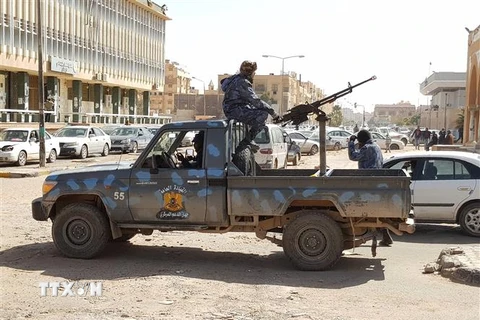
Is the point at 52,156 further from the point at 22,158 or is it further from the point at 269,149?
the point at 269,149

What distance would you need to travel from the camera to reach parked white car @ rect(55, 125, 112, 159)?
29.5 metres

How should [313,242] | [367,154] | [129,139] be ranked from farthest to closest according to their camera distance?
[129,139] → [367,154] → [313,242]

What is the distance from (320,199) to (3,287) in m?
3.82

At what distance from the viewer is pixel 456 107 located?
8750 cm

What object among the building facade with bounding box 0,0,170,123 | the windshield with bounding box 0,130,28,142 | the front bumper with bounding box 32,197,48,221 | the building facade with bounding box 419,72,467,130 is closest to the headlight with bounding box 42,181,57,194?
the front bumper with bounding box 32,197,48,221

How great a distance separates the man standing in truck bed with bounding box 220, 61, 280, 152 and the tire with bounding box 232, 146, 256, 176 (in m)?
0.15

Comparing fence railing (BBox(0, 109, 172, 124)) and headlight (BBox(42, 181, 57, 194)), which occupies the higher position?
fence railing (BBox(0, 109, 172, 124))

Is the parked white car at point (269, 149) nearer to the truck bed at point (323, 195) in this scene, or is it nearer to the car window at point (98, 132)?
the truck bed at point (323, 195)

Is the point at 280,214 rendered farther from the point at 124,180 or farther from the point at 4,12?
the point at 4,12

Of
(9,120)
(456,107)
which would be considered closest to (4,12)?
(9,120)

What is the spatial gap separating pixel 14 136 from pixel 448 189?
64.3 feet

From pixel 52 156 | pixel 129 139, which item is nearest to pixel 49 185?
pixel 52 156

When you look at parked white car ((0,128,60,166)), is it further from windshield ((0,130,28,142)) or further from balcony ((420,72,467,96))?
balcony ((420,72,467,96))

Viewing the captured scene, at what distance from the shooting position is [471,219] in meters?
10.5
